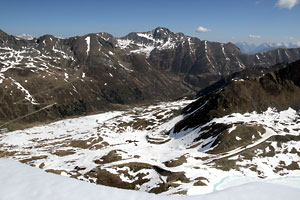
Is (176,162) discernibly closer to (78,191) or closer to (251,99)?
(78,191)

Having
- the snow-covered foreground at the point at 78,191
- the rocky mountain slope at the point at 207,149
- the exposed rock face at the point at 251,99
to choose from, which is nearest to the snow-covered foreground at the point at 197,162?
the rocky mountain slope at the point at 207,149

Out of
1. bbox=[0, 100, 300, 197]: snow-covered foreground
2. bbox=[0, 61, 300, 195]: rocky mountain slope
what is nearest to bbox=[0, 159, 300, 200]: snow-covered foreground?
bbox=[0, 100, 300, 197]: snow-covered foreground

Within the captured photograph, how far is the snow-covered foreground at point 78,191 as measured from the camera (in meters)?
10.5

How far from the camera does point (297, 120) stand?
4168 inches

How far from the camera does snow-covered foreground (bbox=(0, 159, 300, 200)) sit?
10.5 metres

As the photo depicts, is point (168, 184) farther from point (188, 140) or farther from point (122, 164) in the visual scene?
point (188, 140)

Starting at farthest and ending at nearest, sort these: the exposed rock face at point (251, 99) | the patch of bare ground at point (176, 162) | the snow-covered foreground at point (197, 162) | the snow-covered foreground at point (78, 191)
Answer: the exposed rock face at point (251, 99) → the patch of bare ground at point (176, 162) → the snow-covered foreground at point (197, 162) → the snow-covered foreground at point (78, 191)

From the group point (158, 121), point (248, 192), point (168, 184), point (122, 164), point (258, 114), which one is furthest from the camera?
point (158, 121)

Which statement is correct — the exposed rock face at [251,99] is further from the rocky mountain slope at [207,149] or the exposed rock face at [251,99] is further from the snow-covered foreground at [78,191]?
the snow-covered foreground at [78,191]

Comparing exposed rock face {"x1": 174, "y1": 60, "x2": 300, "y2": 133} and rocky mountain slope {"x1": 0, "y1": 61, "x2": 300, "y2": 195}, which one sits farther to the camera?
exposed rock face {"x1": 174, "y1": 60, "x2": 300, "y2": 133}

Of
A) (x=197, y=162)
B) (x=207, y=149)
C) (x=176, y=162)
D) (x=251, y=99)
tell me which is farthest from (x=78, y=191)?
(x=251, y=99)

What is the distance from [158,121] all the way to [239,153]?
102 m

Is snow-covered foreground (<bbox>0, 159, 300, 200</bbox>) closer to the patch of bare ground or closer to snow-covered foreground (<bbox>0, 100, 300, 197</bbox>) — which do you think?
snow-covered foreground (<bbox>0, 100, 300, 197</bbox>)

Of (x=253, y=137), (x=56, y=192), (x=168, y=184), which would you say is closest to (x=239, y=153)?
(x=253, y=137)
